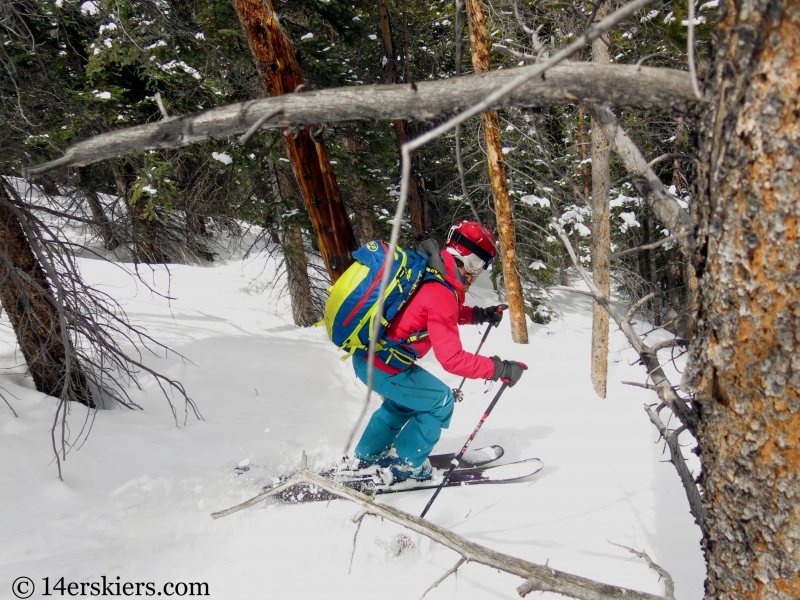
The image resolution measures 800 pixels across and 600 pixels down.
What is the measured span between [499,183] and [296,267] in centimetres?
417

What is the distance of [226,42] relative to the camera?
617cm

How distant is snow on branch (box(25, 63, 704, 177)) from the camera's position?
51.4 inches

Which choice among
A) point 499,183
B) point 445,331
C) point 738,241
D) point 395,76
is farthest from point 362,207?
point 738,241

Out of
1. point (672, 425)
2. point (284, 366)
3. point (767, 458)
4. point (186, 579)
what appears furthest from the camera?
point (284, 366)

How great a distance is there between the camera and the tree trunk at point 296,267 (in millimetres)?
8461

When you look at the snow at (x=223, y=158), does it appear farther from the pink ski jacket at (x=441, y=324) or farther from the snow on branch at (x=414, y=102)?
the snow on branch at (x=414, y=102)

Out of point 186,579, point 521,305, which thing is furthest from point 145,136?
point 521,305

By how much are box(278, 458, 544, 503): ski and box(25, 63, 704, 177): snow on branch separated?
10.5 ft

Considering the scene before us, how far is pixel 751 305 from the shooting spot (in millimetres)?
1235

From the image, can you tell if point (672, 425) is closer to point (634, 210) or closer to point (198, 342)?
point (198, 342)

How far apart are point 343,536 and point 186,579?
923mm

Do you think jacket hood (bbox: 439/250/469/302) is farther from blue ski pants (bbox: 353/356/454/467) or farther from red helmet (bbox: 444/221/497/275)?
blue ski pants (bbox: 353/356/454/467)

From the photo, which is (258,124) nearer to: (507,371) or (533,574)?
(533,574)

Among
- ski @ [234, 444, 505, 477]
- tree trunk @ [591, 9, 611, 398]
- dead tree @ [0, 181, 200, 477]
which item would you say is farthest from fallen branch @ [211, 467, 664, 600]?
tree trunk @ [591, 9, 611, 398]
